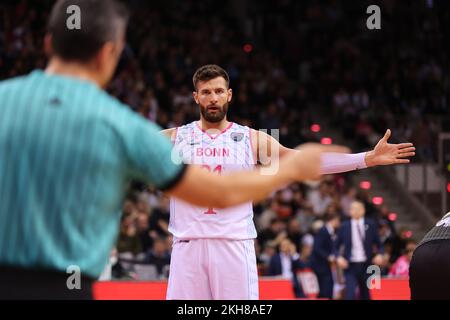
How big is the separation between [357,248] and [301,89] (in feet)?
29.5

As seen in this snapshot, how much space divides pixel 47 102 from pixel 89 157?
9.7 inches

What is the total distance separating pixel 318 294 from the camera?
1653cm

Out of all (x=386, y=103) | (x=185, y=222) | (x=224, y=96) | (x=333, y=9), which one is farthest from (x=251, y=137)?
(x=333, y=9)

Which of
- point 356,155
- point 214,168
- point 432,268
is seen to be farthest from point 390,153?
point 214,168

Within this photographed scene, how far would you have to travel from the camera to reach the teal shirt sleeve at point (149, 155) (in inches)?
122

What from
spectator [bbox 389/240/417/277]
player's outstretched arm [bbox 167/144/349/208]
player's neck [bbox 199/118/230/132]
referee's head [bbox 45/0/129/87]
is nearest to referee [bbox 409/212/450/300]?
player's neck [bbox 199/118/230/132]

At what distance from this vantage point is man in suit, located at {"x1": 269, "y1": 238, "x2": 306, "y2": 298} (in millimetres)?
16844

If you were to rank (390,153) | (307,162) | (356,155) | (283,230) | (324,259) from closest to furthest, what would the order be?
(307,162), (390,153), (356,155), (324,259), (283,230)

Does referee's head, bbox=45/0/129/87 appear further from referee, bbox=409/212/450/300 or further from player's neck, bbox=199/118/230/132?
player's neck, bbox=199/118/230/132

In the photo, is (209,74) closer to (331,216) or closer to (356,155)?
(356,155)

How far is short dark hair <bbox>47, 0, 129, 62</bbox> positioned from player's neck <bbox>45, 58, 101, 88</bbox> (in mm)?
23

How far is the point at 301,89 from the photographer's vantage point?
80.2 ft

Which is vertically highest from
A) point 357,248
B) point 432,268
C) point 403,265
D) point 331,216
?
point 432,268
